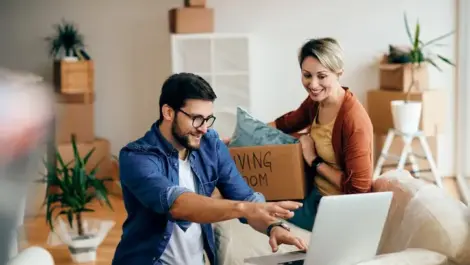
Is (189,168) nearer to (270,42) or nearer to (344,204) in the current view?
(344,204)

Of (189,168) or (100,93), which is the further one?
(100,93)

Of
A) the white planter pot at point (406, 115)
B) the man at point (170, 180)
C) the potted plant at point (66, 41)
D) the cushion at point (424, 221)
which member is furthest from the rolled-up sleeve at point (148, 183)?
the potted plant at point (66, 41)

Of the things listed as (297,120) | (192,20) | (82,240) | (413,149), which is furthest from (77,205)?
(413,149)

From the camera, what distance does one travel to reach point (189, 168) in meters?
2.16

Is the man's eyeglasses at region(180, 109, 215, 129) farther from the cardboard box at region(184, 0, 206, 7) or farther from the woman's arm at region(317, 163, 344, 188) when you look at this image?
the cardboard box at region(184, 0, 206, 7)

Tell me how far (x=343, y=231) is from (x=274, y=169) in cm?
115

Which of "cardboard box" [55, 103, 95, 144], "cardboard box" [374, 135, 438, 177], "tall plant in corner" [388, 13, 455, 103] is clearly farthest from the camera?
"cardboard box" [55, 103, 95, 144]

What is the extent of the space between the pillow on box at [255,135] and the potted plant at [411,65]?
2.16 metres

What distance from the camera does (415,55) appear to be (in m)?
5.26

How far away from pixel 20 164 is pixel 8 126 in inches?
1.4

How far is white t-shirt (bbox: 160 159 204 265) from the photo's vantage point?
206 centimetres

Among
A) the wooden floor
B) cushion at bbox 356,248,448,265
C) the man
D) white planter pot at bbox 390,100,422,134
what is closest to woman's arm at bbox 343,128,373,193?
cushion at bbox 356,248,448,265

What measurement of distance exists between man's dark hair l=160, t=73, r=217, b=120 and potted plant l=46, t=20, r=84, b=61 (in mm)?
3667

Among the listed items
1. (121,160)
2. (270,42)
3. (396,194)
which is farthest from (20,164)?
(270,42)
